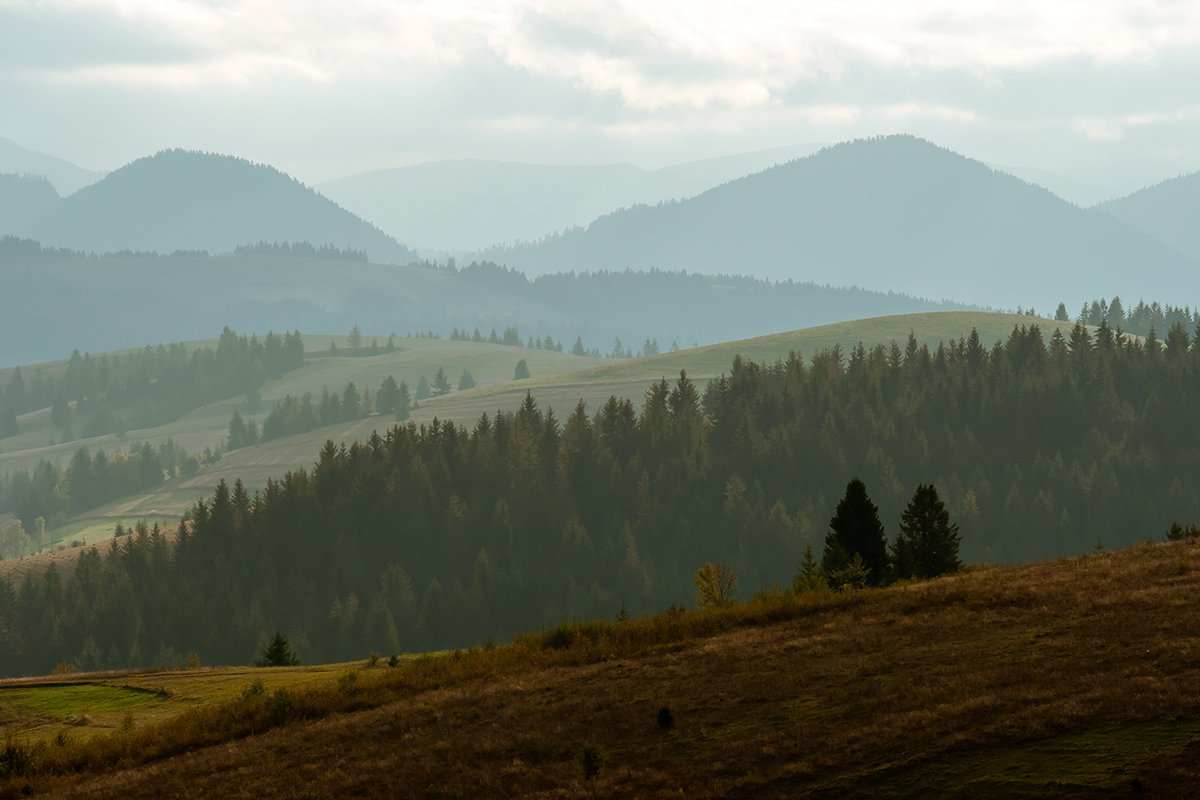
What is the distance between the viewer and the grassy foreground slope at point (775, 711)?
24359mm

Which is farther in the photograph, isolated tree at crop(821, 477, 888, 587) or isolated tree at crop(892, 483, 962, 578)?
isolated tree at crop(892, 483, 962, 578)

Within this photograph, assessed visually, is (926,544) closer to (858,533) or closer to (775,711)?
(858,533)

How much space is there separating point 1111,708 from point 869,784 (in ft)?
17.1

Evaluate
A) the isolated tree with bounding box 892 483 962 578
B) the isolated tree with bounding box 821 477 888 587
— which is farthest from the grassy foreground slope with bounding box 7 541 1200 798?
A: the isolated tree with bounding box 892 483 962 578

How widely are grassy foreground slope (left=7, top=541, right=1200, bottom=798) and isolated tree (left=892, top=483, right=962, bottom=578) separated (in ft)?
59.4

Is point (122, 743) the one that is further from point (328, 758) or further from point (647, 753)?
point (647, 753)

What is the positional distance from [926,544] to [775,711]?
3469cm

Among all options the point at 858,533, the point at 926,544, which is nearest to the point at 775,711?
the point at 858,533

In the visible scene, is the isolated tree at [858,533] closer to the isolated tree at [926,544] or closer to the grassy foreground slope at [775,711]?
the isolated tree at [926,544]

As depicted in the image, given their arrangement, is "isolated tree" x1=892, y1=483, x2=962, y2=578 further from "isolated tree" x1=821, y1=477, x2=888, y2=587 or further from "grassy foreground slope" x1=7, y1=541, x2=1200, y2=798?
"grassy foreground slope" x1=7, y1=541, x2=1200, y2=798

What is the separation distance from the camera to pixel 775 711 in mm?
29219

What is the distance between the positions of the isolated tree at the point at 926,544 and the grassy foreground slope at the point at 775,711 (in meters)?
18.1

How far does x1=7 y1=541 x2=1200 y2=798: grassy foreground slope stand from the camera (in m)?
24.4

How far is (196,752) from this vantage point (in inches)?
1347
